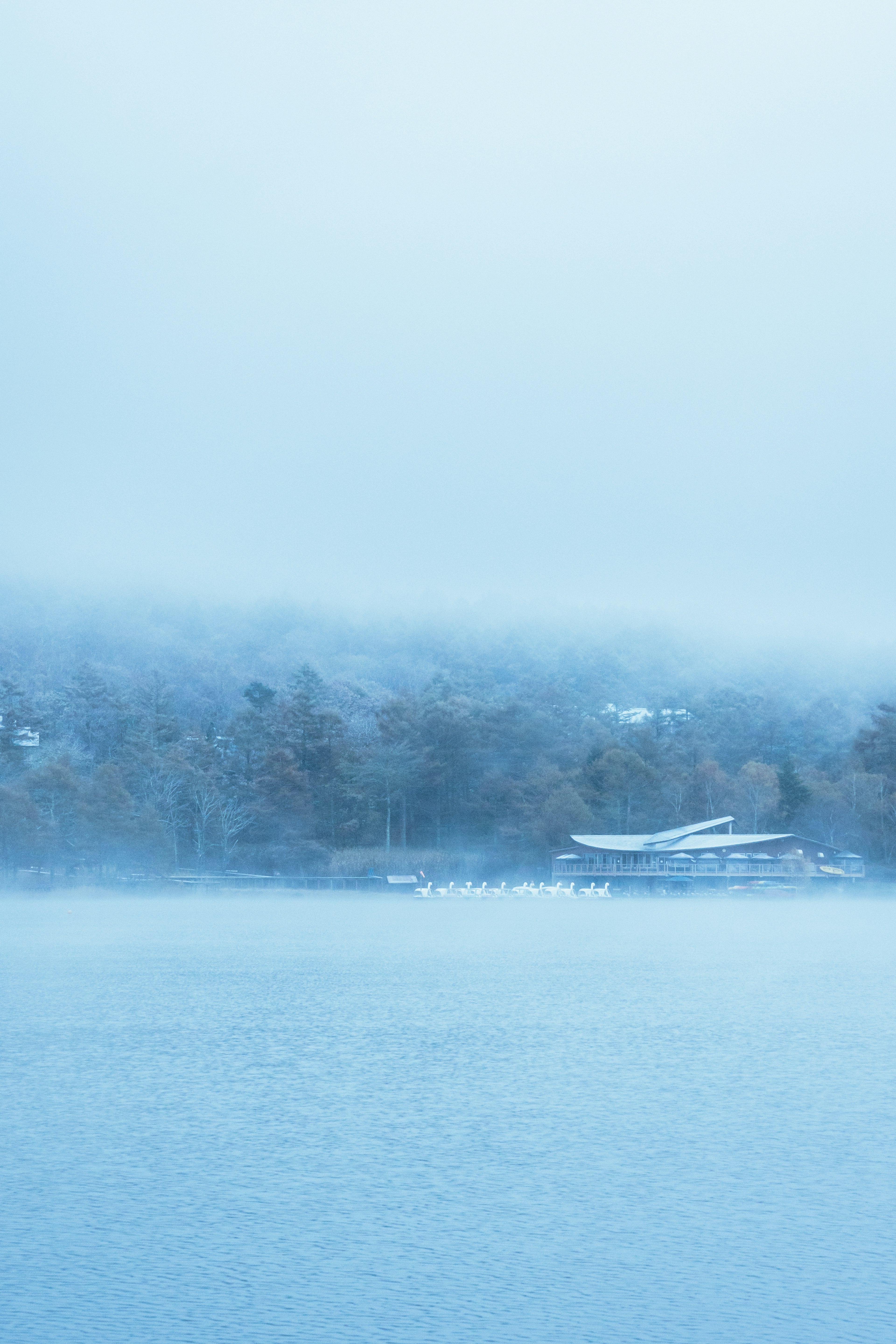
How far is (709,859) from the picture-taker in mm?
69562

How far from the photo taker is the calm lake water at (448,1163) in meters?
6.93

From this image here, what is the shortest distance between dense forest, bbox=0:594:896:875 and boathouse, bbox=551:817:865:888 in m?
2.05

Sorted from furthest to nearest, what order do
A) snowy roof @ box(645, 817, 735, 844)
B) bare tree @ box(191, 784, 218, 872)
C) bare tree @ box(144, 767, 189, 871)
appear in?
bare tree @ box(191, 784, 218, 872), bare tree @ box(144, 767, 189, 871), snowy roof @ box(645, 817, 735, 844)

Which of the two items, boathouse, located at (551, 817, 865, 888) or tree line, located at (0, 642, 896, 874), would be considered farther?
tree line, located at (0, 642, 896, 874)

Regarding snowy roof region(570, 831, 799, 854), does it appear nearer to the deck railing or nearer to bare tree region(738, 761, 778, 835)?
the deck railing

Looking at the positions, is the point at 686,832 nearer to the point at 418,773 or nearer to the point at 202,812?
the point at 418,773

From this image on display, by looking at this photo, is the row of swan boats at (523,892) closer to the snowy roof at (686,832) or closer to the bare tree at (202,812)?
the snowy roof at (686,832)

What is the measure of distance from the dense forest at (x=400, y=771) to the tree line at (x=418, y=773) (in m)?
0.12

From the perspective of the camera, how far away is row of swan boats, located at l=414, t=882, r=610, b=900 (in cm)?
6781

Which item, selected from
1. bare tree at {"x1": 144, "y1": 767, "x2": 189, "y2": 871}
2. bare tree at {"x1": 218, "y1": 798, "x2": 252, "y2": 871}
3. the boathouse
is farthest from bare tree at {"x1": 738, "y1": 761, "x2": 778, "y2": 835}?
bare tree at {"x1": 144, "y1": 767, "x2": 189, "y2": 871}

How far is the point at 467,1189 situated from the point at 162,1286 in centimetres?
251

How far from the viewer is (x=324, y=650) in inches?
4461

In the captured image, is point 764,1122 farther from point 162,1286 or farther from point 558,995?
point 558,995

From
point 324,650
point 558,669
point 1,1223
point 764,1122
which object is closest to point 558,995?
point 764,1122
